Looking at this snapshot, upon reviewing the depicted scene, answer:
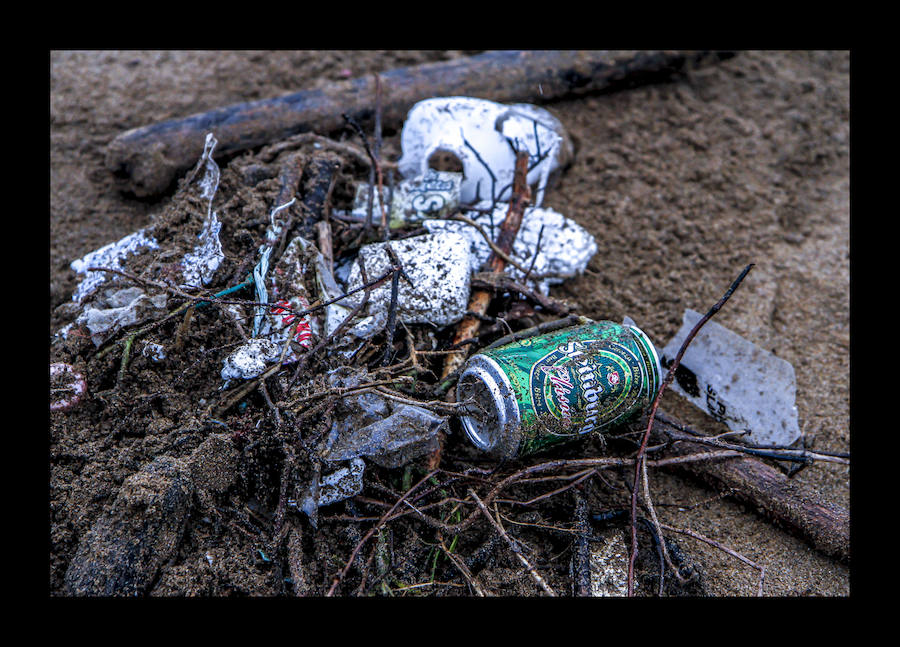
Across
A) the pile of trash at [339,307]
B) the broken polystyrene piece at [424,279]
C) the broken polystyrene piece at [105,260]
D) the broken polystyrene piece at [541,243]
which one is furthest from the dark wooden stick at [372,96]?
the broken polystyrene piece at [424,279]

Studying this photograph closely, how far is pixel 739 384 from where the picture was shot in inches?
64.3

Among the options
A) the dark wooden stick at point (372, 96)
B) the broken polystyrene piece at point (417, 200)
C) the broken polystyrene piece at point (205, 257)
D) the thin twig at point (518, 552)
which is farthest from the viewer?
the dark wooden stick at point (372, 96)

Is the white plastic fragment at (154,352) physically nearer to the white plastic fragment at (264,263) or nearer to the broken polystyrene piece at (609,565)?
the white plastic fragment at (264,263)

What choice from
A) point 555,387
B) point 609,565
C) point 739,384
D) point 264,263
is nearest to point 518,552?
point 609,565

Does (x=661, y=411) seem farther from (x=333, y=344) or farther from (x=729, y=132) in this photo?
(x=729, y=132)

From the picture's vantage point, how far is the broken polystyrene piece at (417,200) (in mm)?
1871

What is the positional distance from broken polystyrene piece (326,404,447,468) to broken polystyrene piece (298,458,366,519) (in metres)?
0.03

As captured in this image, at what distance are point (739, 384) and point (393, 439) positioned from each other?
3.15ft

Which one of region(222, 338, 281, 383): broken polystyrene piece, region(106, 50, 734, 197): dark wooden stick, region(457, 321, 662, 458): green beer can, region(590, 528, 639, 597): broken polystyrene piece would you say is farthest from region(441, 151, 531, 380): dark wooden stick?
region(106, 50, 734, 197): dark wooden stick

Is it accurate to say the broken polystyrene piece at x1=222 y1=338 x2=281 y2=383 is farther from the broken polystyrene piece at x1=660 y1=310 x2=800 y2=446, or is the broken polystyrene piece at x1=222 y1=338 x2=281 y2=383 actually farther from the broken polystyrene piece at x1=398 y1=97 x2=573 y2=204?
the broken polystyrene piece at x1=660 y1=310 x2=800 y2=446

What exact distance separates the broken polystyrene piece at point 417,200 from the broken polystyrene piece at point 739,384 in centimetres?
79

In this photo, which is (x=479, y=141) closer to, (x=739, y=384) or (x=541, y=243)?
(x=541, y=243)

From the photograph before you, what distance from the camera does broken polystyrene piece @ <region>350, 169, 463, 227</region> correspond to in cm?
187

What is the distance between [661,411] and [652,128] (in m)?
1.40
